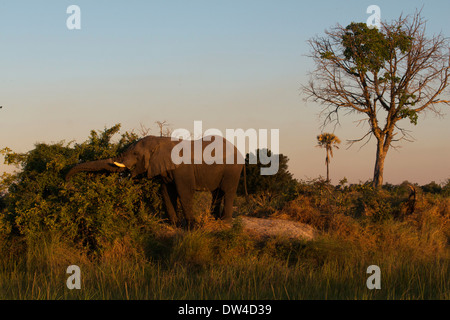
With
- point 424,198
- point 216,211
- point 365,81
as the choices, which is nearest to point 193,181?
point 216,211

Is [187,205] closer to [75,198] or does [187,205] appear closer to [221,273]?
[75,198]

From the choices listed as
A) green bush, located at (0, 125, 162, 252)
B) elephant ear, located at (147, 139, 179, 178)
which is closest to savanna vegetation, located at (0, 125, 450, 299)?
green bush, located at (0, 125, 162, 252)

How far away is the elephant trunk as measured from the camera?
38.9 feet

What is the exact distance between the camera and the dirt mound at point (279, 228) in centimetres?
1213

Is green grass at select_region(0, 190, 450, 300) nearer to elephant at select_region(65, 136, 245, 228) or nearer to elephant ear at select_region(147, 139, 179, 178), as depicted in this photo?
elephant at select_region(65, 136, 245, 228)

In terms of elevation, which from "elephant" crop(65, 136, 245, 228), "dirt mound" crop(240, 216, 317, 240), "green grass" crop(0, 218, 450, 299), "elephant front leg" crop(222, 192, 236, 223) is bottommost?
"green grass" crop(0, 218, 450, 299)

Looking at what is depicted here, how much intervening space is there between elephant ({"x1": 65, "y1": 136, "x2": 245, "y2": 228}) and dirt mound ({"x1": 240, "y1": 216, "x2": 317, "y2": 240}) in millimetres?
854

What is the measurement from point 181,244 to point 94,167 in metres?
2.88

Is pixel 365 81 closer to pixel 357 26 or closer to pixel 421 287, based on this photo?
pixel 357 26

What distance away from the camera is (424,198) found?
54.4 feet

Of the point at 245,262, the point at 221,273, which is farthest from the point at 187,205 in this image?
the point at 221,273

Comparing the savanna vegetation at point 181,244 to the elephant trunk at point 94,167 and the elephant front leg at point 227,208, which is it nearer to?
the elephant trunk at point 94,167

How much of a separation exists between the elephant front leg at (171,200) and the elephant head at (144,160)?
55cm

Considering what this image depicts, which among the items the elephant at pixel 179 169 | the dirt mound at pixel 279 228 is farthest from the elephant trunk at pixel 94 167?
the dirt mound at pixel 279 228
